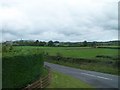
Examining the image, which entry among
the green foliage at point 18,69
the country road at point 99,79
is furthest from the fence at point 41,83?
the country road at point 99,79

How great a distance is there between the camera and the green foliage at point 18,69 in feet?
55.8

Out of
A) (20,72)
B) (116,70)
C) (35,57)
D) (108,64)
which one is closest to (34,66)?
(35,57)

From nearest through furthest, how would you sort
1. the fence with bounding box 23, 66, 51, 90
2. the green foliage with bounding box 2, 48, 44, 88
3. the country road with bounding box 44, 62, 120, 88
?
1. the green foliage with bounding box 2, 48, 44, 88
2. the fence with bounding box 23, 66, 51, 90
3. the country road with bounding box 44, 62, 120, 88

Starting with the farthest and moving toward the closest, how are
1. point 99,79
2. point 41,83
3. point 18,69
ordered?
point 99,79, point 41,83, point 18,69

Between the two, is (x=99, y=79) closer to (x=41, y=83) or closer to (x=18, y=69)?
(x=41, y=83)

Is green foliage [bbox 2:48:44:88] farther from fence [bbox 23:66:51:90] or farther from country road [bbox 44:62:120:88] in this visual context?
country road [bbox 44:62:120:88]

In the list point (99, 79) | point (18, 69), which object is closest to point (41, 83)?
point (18, 69)

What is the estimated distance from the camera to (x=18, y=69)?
18344 millimetres

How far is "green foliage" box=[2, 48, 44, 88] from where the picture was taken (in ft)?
55.8

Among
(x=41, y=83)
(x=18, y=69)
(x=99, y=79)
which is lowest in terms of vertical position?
(x=99, y=79)

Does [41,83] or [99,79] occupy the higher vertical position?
[41,83]

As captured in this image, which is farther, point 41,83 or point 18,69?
point 41,83

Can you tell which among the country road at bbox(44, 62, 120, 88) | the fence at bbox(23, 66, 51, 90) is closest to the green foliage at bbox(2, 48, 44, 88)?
the fence at bbox(23, 66, 51, 90)

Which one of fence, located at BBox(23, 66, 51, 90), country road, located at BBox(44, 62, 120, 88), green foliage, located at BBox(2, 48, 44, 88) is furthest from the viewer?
country road, located at BBox(44, 62, 120, 88)
